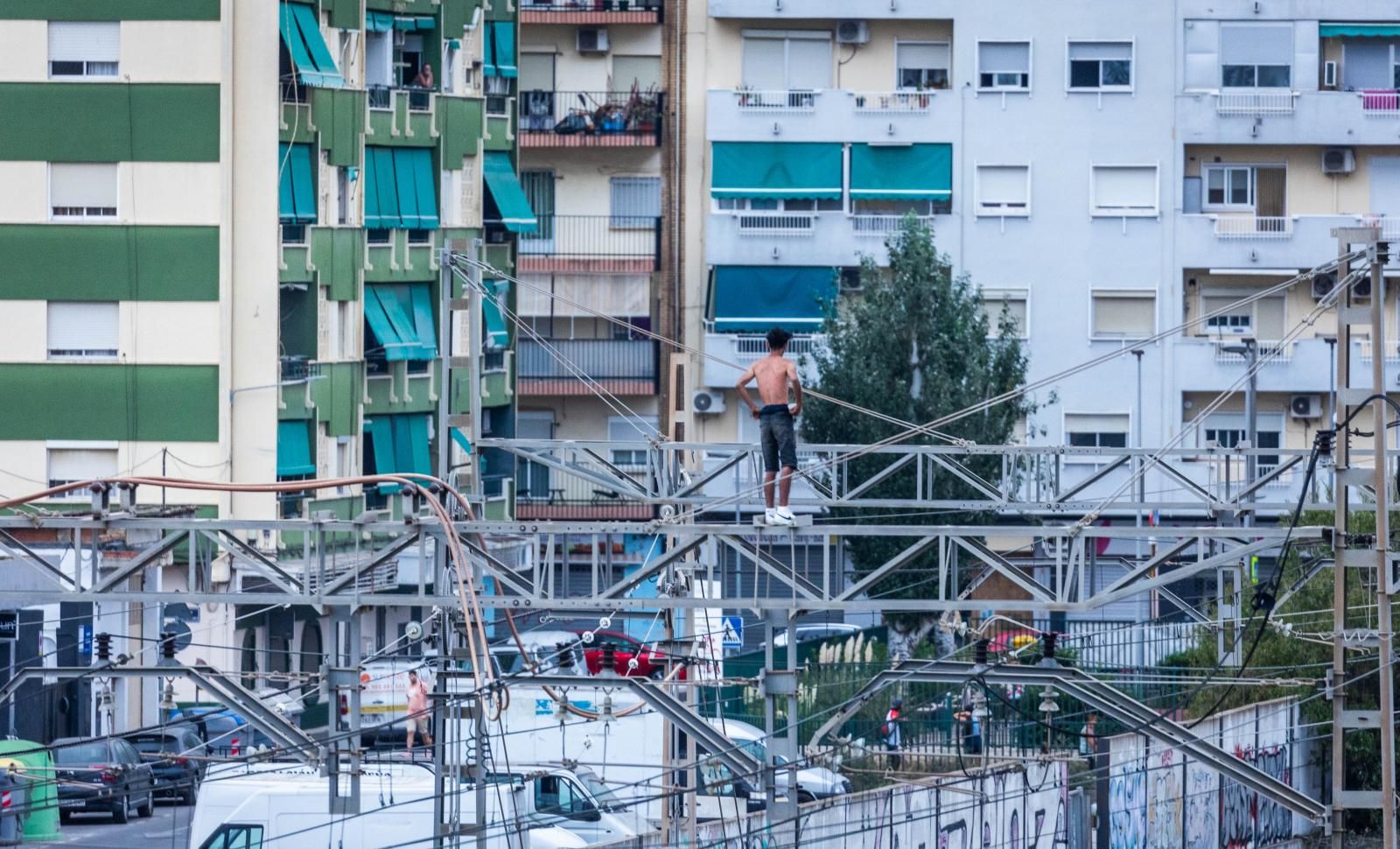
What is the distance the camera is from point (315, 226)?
4159 cm

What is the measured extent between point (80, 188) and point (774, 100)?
1725 cm

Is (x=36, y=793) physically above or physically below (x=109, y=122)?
below

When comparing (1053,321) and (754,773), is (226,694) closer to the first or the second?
(754,773)

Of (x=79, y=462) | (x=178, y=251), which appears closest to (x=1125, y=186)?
(x=178, y=251)

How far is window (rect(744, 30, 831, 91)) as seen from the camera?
5153cm

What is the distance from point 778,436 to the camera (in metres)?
19.5

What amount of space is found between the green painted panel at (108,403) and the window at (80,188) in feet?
8.43

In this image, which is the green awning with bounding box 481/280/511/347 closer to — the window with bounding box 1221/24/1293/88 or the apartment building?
the apartment building

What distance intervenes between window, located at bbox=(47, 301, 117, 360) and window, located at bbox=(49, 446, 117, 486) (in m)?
1.52

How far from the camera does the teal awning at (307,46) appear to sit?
4016 cm

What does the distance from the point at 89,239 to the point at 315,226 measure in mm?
4303

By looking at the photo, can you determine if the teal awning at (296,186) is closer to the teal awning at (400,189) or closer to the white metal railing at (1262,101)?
the teal awning at (400,189)

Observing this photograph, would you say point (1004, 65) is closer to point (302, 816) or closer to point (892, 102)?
point (892, 102)

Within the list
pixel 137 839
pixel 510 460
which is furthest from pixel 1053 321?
Answer: pixel 137 839
